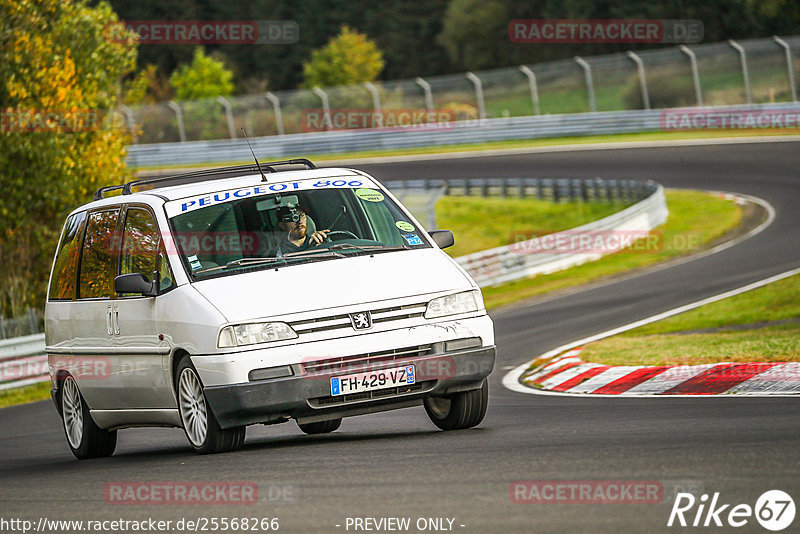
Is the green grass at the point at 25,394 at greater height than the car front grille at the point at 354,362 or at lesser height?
lesser

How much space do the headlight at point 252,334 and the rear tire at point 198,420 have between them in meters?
0.40

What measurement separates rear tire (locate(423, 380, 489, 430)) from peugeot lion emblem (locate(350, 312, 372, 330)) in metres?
0.90

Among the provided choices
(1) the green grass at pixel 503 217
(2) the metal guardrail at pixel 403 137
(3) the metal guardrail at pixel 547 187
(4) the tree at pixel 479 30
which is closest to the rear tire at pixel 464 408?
(1) the green grass at pixel 503 217

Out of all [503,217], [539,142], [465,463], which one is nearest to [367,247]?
[465,463]

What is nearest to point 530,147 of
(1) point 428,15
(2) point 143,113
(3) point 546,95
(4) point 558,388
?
(3) point 546,95

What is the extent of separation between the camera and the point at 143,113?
5272 cm

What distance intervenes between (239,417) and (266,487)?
133cm

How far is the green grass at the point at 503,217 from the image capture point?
111 feet

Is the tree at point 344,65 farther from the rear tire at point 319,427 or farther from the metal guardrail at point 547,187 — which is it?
the rear tire at point 319,427

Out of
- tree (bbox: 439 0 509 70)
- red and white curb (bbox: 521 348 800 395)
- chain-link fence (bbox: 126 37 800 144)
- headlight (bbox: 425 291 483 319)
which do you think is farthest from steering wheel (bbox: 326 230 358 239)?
tree (bbox: 439 0 509 70)

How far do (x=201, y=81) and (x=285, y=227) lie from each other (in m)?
69.0

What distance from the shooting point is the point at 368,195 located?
914 centimetres

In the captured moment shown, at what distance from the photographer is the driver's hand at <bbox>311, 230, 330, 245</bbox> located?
8695 millimetres

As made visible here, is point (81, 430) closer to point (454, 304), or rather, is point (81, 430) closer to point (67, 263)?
point (67, 263)
